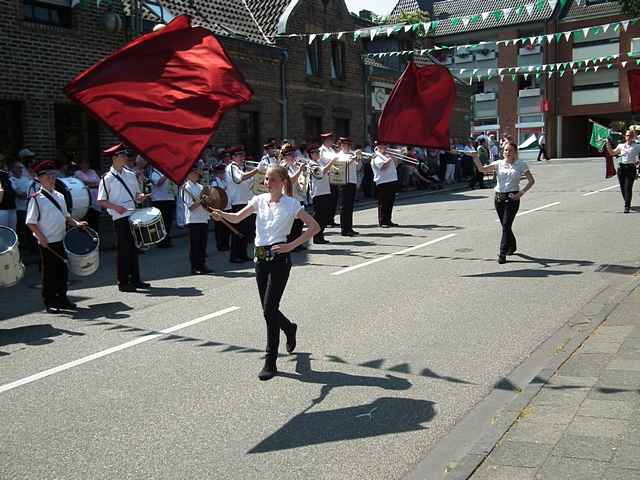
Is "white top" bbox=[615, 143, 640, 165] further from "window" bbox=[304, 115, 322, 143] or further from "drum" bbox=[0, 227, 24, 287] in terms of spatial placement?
"drum" bbox=[0, 227, 24, 287]

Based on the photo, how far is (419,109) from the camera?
39.4 feet

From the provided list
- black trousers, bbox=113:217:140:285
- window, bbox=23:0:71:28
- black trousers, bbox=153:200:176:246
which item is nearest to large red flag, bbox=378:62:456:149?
black trousers, bbox=113:217:140:285

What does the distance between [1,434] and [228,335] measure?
9.49ft

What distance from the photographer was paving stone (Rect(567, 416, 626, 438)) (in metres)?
4.76

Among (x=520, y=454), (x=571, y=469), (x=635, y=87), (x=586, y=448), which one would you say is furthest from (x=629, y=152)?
(x=571, y=469)

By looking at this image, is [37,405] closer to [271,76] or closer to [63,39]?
[63,39]

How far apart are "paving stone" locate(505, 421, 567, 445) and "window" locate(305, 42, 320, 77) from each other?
2422cm

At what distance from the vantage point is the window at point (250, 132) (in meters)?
24.5

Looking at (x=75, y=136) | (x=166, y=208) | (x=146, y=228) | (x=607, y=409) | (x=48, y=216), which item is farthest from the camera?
(x=75, y=136)

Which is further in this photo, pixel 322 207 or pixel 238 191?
pixel 322 207

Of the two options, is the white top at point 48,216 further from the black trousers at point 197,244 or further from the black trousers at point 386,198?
the black trousers at point 386,198

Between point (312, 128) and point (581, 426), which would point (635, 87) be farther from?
point (312, 128)

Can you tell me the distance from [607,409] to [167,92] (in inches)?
177

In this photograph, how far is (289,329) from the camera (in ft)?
23.0
